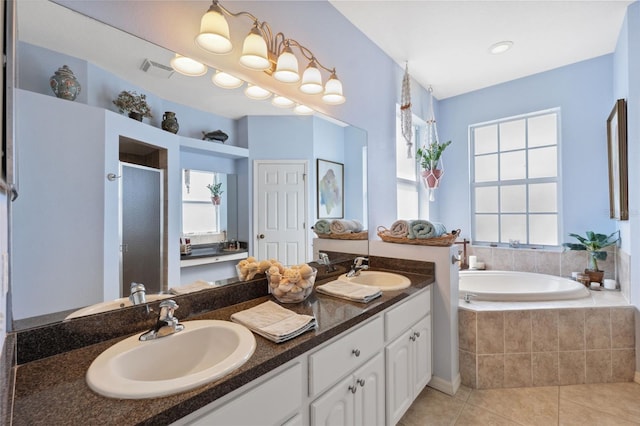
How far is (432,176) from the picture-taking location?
320cm

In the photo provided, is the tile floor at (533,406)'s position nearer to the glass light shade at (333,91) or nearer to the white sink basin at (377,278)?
the white sink basin at (377,278)

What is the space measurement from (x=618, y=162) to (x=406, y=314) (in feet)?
7.35

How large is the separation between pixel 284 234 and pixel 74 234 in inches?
39.1

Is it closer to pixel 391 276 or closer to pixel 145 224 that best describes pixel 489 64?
pixel 391 276

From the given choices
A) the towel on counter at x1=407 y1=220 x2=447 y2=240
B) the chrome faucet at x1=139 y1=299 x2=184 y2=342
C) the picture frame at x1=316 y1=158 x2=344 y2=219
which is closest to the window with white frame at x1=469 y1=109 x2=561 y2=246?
the towel on counter at x1=407 y1=220 x2=447 y2=240

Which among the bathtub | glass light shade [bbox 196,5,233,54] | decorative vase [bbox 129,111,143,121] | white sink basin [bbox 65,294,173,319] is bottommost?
the bathtub

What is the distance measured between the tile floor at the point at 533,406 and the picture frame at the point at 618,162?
129cm

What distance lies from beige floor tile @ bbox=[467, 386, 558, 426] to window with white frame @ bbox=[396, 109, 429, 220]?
5.48 ft

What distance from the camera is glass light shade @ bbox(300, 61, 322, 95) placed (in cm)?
172

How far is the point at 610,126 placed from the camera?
8.55 feet

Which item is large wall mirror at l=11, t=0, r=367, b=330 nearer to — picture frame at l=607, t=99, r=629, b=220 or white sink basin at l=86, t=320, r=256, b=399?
white sink basin at l=86, t=320, r=256, b=399

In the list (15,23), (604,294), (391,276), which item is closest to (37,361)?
(15,23)

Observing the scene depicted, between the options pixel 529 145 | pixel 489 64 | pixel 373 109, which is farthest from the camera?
pixel 529 145

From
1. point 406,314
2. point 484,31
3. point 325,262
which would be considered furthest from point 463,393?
point 484,31
